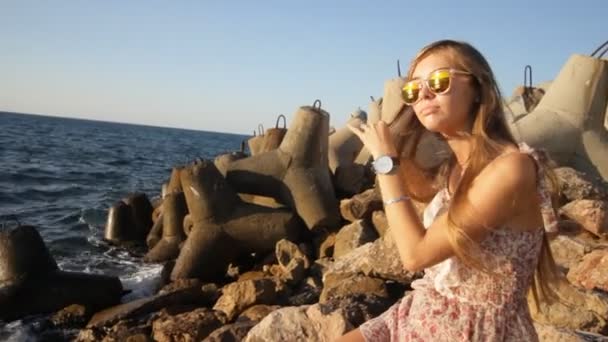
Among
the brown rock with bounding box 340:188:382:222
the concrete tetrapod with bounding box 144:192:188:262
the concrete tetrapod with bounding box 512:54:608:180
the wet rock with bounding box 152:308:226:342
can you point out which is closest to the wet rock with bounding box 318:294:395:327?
the wet rock with bounding box 152:308:226:342

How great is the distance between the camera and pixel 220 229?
6445 mm

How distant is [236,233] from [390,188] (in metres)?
4.76

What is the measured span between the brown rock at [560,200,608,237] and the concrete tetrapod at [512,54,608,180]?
7.93 ft

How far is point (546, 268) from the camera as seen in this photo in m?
1.90

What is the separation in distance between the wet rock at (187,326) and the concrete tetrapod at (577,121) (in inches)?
178

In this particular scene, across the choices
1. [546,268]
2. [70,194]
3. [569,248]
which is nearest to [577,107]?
[569,248]

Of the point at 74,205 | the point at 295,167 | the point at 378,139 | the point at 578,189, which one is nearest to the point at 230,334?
the point at 378,139

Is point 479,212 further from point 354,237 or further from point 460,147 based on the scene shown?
point 354,237

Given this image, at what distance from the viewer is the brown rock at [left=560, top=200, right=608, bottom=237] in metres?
4.47

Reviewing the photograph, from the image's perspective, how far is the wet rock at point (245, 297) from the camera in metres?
4.45

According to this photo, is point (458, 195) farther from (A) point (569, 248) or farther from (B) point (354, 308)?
(A) point (569, 248)

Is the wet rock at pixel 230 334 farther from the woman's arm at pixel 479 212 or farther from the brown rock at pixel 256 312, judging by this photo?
the woman's arm at pixel 479 212

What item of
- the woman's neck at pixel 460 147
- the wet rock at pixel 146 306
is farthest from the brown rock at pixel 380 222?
the woman's neck at pixel 460 147

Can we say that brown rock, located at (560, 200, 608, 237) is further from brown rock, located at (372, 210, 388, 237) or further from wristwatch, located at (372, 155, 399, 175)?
wristwatch, located at (372, 155, 399, 175)
